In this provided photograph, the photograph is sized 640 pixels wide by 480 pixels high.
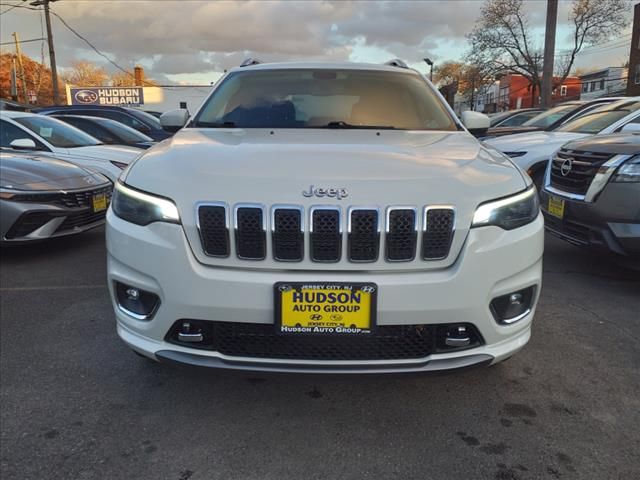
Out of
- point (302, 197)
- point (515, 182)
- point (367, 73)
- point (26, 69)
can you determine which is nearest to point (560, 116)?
point (367, 73)

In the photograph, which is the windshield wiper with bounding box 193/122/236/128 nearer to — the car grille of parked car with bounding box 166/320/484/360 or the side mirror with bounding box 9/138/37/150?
the car grille of parked car with bounding box 166/320/484/360

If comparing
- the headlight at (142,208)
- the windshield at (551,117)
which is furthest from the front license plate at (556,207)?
the windshield at (551,117)

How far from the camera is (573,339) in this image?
3.32 meters

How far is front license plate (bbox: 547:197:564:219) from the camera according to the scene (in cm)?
452

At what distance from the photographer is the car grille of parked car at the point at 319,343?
6.91ft

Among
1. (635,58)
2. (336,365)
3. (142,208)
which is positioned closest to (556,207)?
(336,365)

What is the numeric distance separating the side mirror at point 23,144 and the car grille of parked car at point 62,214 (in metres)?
1.72

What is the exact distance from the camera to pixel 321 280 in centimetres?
202

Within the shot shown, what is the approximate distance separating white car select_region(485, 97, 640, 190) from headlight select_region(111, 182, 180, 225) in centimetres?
533

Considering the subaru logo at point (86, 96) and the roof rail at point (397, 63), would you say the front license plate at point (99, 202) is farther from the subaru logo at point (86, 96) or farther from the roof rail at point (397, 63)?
the subaru logo at point (86, 96)

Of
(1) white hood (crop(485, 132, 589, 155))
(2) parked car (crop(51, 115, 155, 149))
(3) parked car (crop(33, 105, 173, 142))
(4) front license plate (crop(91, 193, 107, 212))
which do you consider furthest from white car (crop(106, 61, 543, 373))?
(3) parked car (crop(33, 105, 173, 142))

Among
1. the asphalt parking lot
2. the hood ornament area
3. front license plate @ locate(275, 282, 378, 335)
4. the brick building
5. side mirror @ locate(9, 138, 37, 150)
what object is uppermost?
the brick building

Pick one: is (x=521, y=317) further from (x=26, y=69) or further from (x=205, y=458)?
(x=26, y=69)

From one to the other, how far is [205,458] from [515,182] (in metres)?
1.77
